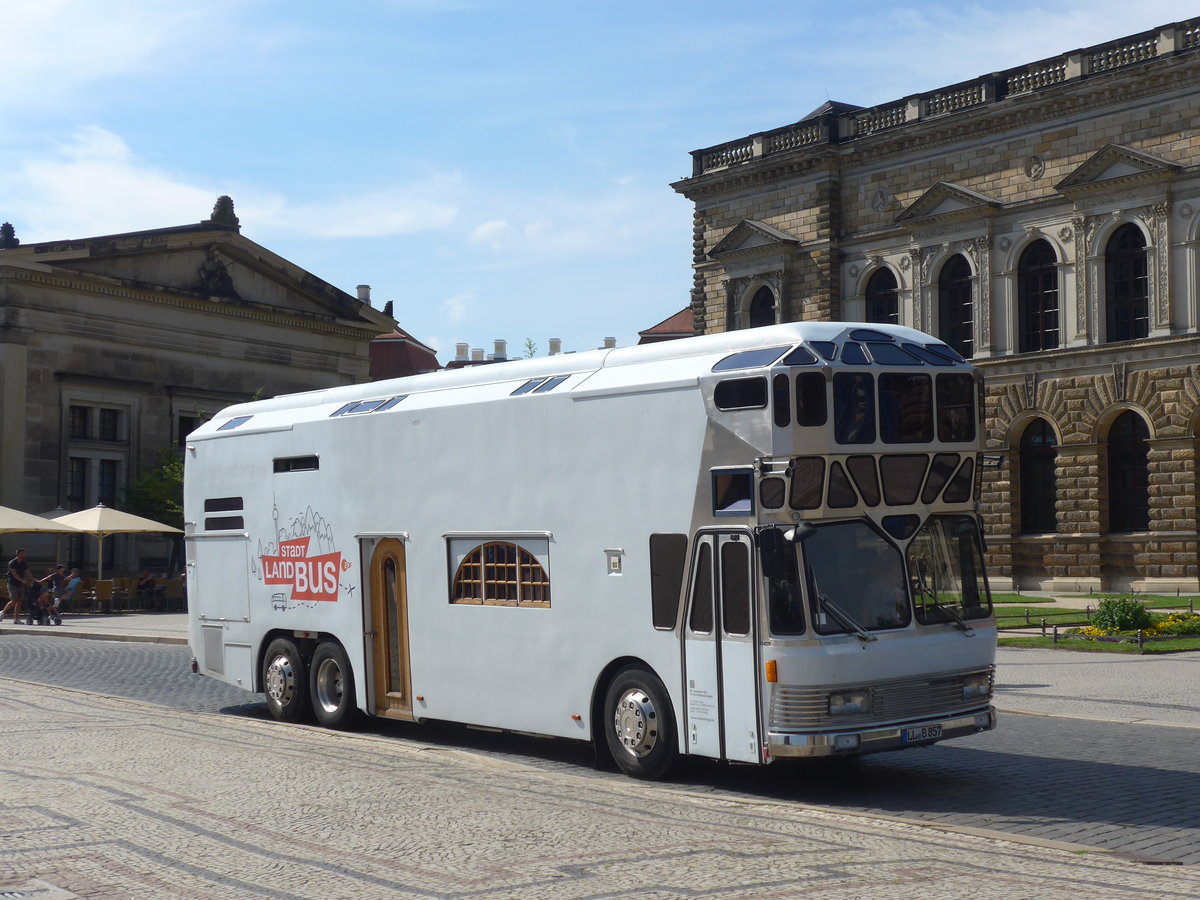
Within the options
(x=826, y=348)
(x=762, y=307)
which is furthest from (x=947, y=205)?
(x=826, y=348)

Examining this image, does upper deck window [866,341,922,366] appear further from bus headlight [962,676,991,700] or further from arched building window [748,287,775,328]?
arched building window [748,287,775,328]

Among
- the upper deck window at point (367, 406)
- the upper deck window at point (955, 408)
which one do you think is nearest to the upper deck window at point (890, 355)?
the upper deck window at point (955, 408)

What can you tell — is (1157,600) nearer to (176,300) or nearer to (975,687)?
(975,687)

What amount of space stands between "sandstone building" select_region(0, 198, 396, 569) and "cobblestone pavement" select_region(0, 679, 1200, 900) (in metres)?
40.1

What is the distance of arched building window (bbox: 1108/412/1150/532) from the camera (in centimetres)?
4059

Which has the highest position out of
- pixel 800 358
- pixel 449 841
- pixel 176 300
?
pixel 176 300

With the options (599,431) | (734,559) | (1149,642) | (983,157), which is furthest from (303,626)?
(983,157)

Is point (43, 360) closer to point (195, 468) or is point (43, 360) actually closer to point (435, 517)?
point (195, 468)

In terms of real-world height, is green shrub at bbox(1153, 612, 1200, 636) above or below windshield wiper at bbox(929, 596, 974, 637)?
below

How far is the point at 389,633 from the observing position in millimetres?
14883

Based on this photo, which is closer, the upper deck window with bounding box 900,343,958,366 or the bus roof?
the bus roof

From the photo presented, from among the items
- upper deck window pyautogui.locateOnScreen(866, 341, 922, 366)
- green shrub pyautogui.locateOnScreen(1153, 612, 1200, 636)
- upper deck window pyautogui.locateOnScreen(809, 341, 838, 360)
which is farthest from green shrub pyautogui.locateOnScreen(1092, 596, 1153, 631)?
upper deck window pyautogui.locateOnScreen(809, 341, 838, 360)

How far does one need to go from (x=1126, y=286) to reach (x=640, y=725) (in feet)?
110

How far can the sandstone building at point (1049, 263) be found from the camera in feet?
130
